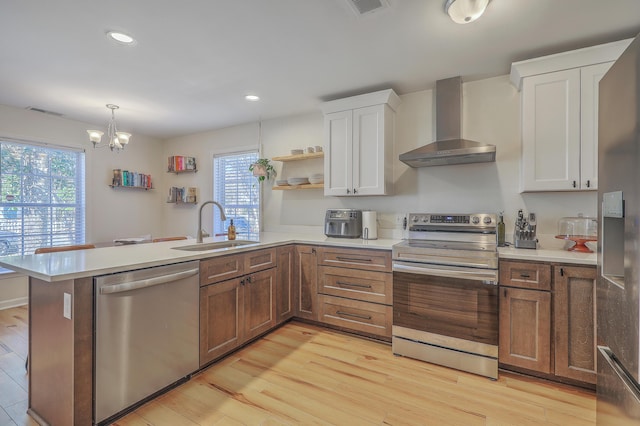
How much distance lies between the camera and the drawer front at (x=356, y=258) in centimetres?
271

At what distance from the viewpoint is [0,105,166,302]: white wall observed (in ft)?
12.3

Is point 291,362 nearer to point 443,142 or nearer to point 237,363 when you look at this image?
point 237,363

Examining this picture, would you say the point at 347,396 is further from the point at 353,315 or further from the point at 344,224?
the point at 344,224

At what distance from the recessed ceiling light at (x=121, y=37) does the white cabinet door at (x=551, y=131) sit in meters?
3.06

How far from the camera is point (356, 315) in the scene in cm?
284

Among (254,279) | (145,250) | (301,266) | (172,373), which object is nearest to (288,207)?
(301,266)

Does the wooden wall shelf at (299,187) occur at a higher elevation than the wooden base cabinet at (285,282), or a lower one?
higher

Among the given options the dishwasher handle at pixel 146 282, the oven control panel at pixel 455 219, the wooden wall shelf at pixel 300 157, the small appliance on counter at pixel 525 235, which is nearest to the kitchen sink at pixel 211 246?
the dishwasher handle at pixel 146 282

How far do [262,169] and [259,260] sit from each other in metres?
1.62

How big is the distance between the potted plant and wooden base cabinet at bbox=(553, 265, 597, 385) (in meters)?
3.18

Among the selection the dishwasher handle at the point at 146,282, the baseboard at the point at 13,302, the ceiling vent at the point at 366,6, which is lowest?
the baseboard at the point at 13,302

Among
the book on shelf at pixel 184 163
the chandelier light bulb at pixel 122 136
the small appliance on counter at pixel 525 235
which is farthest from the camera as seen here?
the book on shelf at pixel 184 163

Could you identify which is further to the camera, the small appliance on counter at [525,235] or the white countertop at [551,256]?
the small appliance on counter at [525,235]

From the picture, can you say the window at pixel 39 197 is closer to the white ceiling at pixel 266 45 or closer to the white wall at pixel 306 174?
the white wall at pixel 306 174
